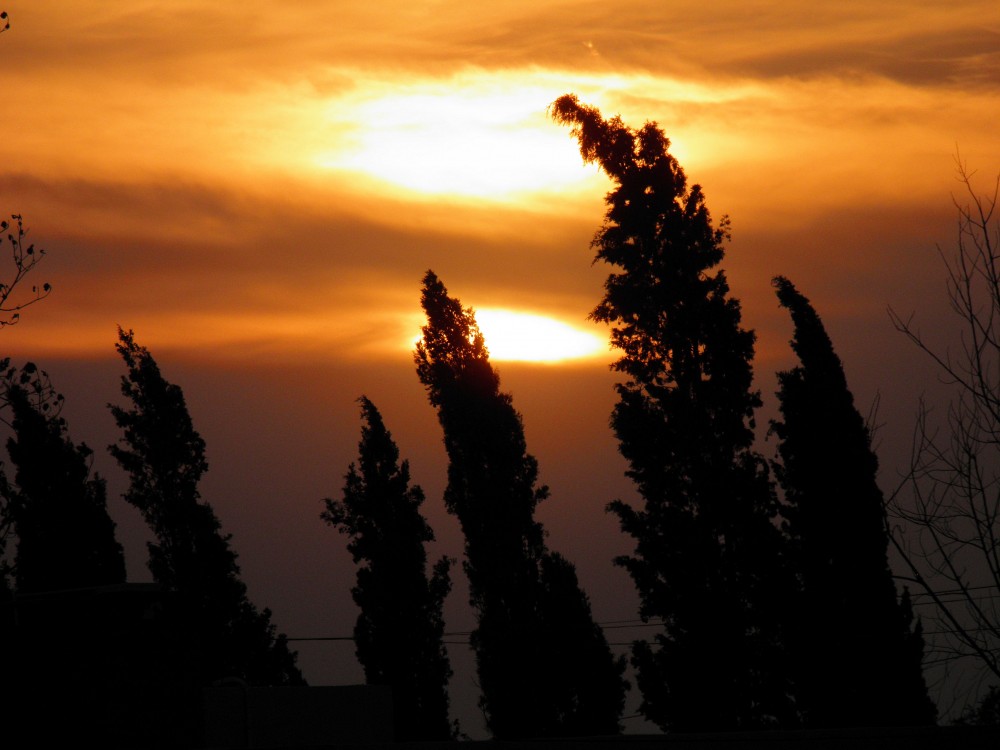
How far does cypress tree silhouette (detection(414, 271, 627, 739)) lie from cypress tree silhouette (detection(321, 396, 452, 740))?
2728mm

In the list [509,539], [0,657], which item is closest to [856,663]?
[509,539]

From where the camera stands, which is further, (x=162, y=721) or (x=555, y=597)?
(x=555, y=597)

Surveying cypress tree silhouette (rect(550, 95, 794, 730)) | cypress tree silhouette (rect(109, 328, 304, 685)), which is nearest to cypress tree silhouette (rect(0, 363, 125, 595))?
cypress tree silhouette (rect(109, 328, 304, 685))

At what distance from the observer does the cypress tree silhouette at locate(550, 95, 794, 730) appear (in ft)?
97.3

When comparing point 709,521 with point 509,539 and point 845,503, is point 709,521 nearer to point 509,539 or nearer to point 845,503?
point 845,503

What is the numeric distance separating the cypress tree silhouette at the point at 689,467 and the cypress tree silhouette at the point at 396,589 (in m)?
10.5

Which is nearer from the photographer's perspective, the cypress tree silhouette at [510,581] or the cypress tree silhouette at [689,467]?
the cypress tree silhouette at [689,467]

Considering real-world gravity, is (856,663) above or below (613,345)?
below

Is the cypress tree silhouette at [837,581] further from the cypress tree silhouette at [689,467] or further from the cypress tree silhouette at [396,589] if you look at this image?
the cypress tree silhouette at [396,589]

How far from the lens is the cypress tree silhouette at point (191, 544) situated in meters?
39.8

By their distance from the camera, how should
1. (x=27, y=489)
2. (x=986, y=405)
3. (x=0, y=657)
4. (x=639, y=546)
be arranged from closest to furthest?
(x=986, y=405)
(x=0, y=657)
(x=639, y=546)
(x=27, y=489)

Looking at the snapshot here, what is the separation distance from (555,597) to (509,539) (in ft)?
7.54

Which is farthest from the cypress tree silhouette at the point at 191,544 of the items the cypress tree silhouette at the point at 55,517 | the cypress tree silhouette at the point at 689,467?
the cypress tree silhouette at the point at 689,467

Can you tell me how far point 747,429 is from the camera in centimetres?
3073
